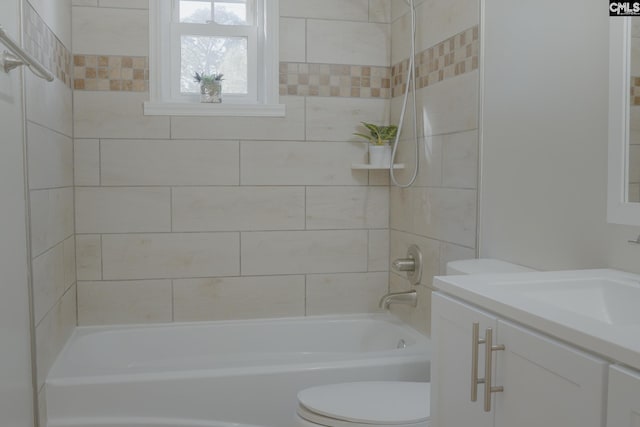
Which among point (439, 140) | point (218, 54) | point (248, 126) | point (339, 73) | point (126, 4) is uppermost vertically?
point (126, 4)

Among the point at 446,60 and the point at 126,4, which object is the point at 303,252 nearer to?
the point at 446,60

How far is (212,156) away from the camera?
3.06 m

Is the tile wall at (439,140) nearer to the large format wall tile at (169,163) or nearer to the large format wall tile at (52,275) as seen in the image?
the large format wall tile at (169,163)

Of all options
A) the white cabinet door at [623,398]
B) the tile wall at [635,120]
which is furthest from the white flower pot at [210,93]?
the white cabinet door at [623,398]

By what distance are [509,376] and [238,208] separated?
209cm

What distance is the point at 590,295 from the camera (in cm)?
150

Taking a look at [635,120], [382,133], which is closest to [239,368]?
[382,133]

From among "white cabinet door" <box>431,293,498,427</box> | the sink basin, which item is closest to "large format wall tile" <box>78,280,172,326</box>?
"white cabinet door" <box>431,293,498,427</box>

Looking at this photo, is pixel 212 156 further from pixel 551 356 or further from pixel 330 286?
pixel 551 356

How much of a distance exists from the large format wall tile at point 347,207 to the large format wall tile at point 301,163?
0.05m

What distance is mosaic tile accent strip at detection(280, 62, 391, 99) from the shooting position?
3.14m

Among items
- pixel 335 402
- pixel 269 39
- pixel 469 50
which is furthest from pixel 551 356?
pixel 269 39

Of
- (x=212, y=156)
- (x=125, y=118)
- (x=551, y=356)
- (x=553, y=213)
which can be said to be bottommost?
(x=551, y=356)

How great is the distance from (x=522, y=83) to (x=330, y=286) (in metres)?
1.60
